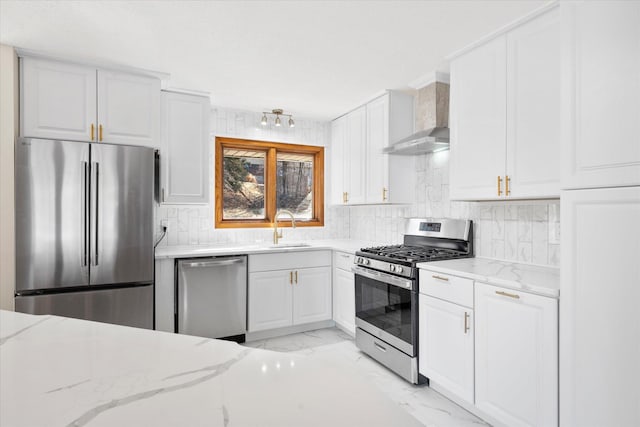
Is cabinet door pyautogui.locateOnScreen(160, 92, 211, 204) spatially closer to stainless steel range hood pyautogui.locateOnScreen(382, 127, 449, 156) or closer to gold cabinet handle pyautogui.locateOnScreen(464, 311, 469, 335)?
stainless steel range hood pyautogui.locateOnScreen(382, 127, 449, 156)

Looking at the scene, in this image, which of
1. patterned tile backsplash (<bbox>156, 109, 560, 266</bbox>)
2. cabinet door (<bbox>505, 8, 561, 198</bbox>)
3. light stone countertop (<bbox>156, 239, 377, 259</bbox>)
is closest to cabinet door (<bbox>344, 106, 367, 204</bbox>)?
patterned tile backsplash (<bbox>156, 109, 560, 266</bbox>)

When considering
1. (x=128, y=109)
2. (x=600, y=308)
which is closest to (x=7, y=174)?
(x=128, y=109)

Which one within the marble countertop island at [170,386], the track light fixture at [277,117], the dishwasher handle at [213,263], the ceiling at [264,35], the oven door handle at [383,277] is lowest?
the oven door handle at [383,277]

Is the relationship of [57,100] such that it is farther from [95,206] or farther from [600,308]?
[600,308]

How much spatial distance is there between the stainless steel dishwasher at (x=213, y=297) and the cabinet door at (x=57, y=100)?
1342 millimetres

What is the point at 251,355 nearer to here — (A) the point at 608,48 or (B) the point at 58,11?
(A) the point at 608,48

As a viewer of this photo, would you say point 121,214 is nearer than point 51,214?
No

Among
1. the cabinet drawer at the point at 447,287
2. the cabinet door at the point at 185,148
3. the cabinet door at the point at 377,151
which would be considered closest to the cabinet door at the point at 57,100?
the cabinet door at the point at 185,148

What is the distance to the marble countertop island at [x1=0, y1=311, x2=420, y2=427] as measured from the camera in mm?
514

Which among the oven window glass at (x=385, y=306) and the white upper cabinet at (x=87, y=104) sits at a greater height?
the white upper cabinet at (x=87, y=104)

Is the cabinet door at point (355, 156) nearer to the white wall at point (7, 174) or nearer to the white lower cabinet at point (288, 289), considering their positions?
the white lower cabinet at point (288, 289)

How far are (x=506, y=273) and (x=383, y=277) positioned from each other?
0.94 meters

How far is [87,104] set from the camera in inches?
107

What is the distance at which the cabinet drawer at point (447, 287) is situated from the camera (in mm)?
2141
